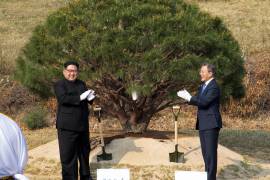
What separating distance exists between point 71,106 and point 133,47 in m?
1.46

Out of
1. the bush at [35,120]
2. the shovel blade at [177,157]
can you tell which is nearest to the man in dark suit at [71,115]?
the shovel blade at [177,157]

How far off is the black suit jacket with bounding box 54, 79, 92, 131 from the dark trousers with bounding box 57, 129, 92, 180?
0.10m

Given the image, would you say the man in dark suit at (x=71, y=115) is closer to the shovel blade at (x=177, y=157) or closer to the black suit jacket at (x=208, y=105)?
the black suit jacket at (x=208, y=105)

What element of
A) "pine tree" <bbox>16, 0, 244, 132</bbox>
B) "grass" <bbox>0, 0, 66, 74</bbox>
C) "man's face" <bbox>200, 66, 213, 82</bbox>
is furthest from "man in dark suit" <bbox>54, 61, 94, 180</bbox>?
"grass" <bbox>0, 0, 66, 74</bbox>

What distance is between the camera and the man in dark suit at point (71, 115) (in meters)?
6.86

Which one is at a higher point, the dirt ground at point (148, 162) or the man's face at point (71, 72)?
the man's face at point (71, 72)

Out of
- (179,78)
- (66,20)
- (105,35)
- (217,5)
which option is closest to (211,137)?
(179,78)

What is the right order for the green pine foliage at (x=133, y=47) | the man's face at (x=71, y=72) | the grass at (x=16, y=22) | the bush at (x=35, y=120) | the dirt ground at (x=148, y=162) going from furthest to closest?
the grass at (x=16, y=22) → the bush at (x=35, y=120) → the dirt ground at (x=148, y=162) → the green pine foliage at (x=133, y=47) → the man's face at (x=71, y=72)

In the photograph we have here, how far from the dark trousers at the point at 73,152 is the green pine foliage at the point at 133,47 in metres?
1.12

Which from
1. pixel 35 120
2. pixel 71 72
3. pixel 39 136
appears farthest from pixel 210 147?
pixel 35 120

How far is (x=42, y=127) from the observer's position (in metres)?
13.9

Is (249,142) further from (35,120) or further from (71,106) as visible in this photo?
(71,106)

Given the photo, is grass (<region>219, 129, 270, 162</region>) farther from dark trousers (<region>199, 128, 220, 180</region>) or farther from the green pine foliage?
dark trousers (<region>199, 128, 220, 180</region>)

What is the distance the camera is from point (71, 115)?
22.8 ft
